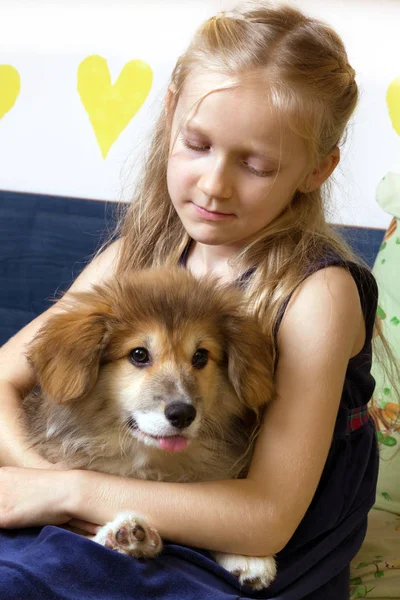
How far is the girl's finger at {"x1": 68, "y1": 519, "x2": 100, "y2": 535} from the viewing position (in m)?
1.47

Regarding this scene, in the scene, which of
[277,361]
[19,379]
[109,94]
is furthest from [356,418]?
[109,94]

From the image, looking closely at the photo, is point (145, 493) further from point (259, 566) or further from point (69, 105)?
point (69, 105)

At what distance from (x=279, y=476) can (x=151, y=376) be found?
308mm

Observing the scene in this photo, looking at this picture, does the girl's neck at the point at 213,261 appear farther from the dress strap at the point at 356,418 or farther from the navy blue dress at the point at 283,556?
the dress strap at the point at 356,418

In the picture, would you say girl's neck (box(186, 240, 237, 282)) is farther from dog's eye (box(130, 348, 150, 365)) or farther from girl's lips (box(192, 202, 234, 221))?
dog's eye (box(130, 348, 150, 365))

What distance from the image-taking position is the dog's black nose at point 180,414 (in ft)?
4.42

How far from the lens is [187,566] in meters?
1.41

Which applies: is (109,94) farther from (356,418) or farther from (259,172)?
(356,418)

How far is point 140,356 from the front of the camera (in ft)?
4.82

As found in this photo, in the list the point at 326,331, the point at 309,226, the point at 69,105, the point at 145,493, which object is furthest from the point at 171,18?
the point at 145,493

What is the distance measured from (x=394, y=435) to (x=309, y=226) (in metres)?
0.79

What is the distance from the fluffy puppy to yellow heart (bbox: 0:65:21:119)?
205 centimetres

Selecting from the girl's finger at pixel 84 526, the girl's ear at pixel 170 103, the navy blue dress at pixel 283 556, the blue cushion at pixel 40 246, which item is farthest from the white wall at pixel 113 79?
the girl's finger at pixel 84 526

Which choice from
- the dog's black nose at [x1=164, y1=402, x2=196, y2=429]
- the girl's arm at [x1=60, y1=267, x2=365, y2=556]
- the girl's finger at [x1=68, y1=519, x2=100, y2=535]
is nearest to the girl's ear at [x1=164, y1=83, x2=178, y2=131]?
the girl's arm at [x1=60, y1=267, x2=365, y2=556]
